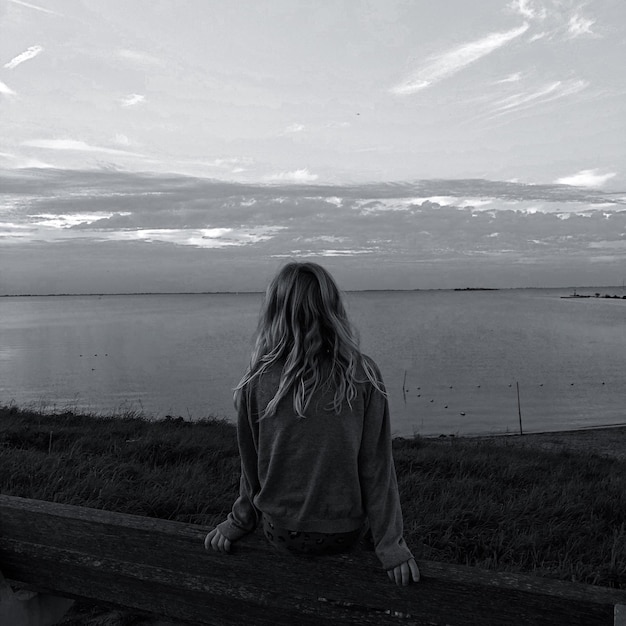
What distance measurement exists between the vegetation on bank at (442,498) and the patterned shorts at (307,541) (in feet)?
8.80

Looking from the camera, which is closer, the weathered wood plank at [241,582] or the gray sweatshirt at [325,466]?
the weathered wood plank at [241,582]

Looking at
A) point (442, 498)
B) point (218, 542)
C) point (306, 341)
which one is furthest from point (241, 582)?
point (442, 498)

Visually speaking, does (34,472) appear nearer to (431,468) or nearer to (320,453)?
(320,453)

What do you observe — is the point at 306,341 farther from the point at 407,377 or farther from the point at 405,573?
the point at 407,377

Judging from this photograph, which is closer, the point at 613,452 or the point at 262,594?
the point at 262,594

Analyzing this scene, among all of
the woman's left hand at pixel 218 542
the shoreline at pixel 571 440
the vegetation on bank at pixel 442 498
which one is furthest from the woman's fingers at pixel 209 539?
the shoreline at pixel 571 440

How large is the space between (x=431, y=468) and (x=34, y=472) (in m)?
5.21

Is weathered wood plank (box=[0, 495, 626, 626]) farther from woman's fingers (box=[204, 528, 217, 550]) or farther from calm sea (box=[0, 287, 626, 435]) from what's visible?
calm sea (box=[0, 287, 626, 435])

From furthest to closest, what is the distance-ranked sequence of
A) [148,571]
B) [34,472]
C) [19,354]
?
[19,354]
[34,472]
[148,571]

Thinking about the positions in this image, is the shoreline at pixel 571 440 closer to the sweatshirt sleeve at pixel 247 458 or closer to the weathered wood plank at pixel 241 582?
the sweatshirt sleeve at pixel 247 458

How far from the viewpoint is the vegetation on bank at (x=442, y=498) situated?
16.3ft

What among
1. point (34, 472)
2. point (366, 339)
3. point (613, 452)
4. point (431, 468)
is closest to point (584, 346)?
point (366, 339)

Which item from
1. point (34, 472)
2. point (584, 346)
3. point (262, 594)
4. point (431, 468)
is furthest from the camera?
point (584, 346)

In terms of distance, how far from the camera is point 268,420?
231cm
